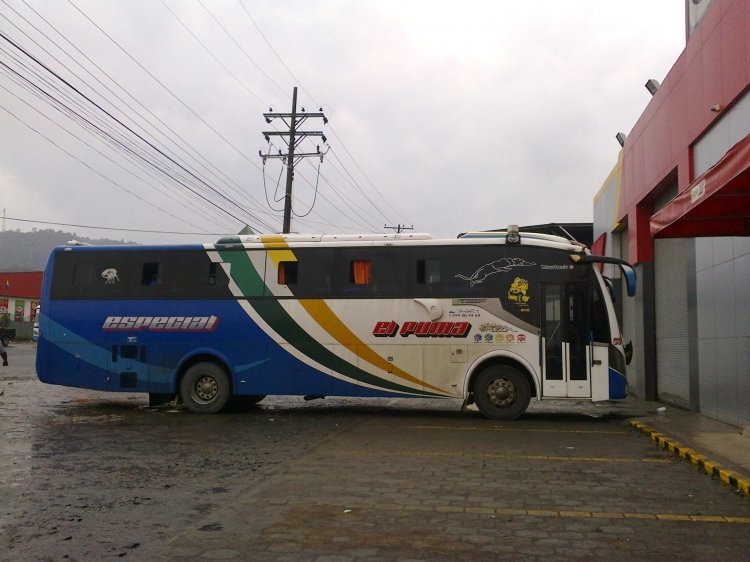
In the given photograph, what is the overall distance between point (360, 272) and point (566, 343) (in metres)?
4.07

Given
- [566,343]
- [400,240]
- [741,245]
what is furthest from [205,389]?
[741,245]

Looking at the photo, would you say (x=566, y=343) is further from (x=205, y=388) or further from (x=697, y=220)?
(x=205, y=388)

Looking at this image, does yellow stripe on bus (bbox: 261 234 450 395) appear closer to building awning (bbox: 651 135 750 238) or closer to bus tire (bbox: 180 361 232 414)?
bus tire (bbox: 180 361 232 414)

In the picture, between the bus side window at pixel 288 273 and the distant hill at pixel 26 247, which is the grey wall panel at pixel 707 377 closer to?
the bus side window at pixel 288 273

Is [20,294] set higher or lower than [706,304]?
higher

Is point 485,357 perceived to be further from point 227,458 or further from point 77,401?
point 77,401

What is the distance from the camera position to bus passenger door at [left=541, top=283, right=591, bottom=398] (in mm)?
12430

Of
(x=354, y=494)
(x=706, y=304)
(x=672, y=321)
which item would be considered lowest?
(x=354, y=494)

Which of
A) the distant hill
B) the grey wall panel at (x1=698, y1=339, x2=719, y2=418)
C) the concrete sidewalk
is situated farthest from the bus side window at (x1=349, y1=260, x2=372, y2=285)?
the distant hill

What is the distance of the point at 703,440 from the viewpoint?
9.68 metres

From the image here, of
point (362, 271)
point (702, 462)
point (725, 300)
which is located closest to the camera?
point (702, 462)

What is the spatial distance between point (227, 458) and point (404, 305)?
17.4 feet

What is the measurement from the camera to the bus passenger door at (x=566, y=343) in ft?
40.8

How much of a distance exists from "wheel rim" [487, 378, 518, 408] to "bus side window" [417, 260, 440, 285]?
2.20 meters
